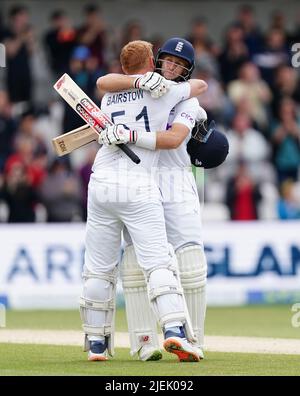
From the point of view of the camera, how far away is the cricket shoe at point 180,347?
27.6 feet

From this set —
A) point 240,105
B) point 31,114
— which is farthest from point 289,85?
point 31,114

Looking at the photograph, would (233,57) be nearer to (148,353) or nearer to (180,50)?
(180,50)

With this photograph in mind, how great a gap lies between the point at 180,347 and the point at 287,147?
34.8 ft

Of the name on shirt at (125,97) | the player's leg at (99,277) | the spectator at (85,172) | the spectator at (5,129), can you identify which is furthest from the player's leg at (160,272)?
the spectator at (5,129)

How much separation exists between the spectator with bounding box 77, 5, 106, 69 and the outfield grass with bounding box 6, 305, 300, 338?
510 cm

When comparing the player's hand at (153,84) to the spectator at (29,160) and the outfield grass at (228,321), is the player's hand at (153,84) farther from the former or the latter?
the spectator at (29,160)

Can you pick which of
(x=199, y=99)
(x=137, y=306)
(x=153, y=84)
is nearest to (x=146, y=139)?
(x=153, y=84)

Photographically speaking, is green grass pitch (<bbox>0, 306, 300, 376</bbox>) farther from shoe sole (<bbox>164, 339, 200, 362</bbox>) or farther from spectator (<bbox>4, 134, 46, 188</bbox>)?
spectator (<bbox>4, 134, 46, 188</bbox>)

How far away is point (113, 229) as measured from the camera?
8930 millimetres

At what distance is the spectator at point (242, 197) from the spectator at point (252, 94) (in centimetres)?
159

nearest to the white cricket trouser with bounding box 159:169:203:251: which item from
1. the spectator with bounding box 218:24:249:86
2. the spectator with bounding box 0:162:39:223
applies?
the spectator with bounding box 0:162:39:223

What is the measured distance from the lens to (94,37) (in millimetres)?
19344

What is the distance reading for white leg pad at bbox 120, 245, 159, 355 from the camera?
905cm
